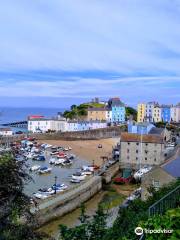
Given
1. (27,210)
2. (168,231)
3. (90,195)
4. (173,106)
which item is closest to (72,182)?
(90,195)

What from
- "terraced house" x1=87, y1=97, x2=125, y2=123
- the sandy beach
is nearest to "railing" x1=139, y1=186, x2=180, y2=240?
the sandy beach

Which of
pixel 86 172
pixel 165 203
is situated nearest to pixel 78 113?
pixel 86 172

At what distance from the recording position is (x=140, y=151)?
138 ft

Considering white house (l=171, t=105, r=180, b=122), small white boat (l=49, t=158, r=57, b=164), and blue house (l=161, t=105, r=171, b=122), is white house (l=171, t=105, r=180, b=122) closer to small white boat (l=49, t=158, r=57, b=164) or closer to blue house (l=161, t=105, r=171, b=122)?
blue house (l=161, t=105, r=171, b=122)

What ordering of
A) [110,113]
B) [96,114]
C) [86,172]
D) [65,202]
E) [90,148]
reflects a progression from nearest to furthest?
1. [65,202]
2. [86,172]
3. [90,148]
4. [96,114]
5. [110,113]

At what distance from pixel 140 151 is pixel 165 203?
3575 cm

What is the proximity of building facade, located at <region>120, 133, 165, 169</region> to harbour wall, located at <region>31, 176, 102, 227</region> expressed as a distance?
10155 mm

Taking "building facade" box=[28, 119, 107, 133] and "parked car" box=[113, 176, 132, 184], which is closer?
"parked car" box=[113, 176, 132, 184]

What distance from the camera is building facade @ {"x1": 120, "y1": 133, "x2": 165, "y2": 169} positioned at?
137ft

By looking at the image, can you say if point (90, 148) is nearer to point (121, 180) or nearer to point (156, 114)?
point (121, 180)

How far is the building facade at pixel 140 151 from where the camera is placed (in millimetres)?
41781

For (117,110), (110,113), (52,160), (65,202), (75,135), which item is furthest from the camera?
(117,110)

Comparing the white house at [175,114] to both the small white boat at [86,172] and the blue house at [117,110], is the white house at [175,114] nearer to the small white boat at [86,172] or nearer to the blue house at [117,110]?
the blue house at [117,110]

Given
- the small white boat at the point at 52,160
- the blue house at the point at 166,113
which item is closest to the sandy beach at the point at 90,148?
the small white boat at the point at 52,160
